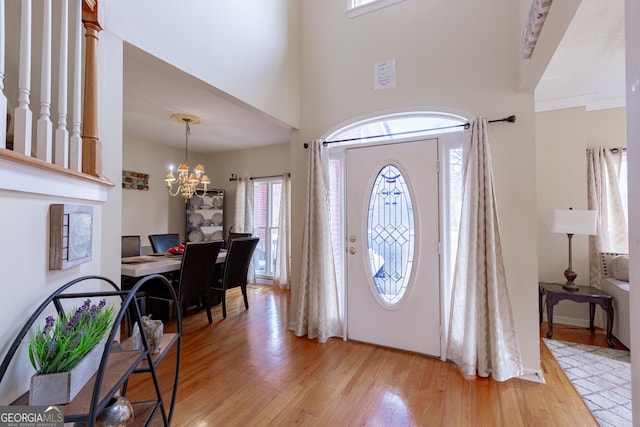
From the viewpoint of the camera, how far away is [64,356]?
0.77 m

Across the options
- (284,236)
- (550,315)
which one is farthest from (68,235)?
(284,236)

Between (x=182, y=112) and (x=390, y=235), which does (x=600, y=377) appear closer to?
(x=390, y=235)

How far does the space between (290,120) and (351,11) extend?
1303mm

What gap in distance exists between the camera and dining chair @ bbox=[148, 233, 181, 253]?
4.26m

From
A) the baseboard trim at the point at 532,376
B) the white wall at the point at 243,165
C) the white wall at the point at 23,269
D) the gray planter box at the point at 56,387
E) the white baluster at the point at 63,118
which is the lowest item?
the baseboard trim at the point at 532,376

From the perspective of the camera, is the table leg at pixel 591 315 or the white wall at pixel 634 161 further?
the table leg at pixel 591 315

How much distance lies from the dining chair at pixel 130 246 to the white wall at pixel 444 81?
2.35 metres

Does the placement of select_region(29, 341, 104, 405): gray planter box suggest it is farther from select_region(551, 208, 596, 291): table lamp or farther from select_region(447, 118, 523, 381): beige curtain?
select_region(551, 208, 596, 291): table lamp

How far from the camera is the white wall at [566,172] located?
129 inches

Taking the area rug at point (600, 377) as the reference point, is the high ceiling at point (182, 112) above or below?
above

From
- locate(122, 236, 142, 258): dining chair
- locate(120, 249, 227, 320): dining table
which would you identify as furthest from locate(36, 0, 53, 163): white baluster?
locate(122, 236, 142, 258): dining chair

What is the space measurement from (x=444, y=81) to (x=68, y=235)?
9.40ft

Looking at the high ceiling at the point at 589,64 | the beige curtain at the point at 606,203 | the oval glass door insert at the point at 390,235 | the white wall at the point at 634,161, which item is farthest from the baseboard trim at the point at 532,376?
the high ceiling at the point at 589,64

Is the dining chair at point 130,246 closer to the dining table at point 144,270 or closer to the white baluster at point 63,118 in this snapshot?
the dining table at point 144,270
